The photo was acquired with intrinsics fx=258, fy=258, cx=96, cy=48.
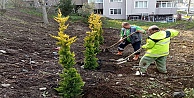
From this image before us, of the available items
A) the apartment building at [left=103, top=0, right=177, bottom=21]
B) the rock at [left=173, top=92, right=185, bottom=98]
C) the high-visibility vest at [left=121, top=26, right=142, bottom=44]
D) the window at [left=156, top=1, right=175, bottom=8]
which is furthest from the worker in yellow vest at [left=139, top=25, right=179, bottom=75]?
the window at [left=156, top=1, right=175, bottom=8]

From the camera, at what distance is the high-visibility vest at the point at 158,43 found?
6.89 metres

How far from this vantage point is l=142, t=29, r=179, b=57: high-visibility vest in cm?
689

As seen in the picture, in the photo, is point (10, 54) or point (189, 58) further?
point (189, 58)

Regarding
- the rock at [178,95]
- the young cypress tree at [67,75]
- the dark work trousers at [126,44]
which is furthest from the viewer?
the dark work trousers at [126,44]

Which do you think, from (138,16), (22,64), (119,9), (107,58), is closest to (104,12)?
(119,9)

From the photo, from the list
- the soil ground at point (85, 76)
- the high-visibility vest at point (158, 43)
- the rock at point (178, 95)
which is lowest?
the rock at point (178, 95)

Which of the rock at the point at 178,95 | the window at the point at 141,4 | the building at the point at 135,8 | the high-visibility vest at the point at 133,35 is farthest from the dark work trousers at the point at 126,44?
the window at the point at 141,4

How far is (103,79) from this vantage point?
620 centimetres

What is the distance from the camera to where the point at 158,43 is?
6918 mm

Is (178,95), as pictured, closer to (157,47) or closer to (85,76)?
(157,47)

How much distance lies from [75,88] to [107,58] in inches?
178

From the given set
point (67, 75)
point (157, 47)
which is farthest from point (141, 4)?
point (67, 75)

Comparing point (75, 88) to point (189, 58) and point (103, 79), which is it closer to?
point (103, 79)

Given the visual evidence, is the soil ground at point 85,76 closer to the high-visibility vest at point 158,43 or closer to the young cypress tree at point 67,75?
the young cypress tree at point 67,75
